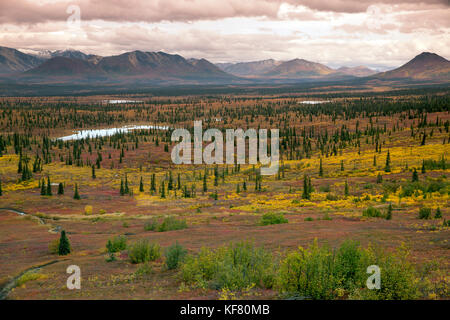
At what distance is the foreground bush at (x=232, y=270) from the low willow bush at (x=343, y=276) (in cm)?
97

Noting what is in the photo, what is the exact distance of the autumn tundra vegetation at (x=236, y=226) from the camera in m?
14.1

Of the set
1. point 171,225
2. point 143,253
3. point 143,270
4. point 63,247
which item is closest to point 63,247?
point 63,247

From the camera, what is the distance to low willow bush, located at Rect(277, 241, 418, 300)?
12.2 metres

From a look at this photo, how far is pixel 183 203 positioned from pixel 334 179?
88.1 feet

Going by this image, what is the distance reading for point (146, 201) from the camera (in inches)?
2324

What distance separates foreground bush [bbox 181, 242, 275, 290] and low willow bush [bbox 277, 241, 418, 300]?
972mm

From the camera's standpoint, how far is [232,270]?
47.2 feet

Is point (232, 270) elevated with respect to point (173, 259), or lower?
elevated

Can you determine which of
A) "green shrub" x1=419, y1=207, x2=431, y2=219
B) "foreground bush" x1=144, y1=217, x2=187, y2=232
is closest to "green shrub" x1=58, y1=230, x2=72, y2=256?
"foreground bush" x1=144, y1=217, x2=187, y2=232

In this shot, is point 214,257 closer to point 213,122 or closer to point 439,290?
point 439,290

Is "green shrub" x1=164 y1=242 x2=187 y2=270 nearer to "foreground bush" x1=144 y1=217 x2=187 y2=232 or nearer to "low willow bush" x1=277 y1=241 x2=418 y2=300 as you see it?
"low willow bush" x1=277 y1=241 x2=418 y2=300

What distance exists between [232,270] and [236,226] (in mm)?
18686

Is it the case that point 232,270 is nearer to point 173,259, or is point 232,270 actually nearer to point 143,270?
point 173,259
